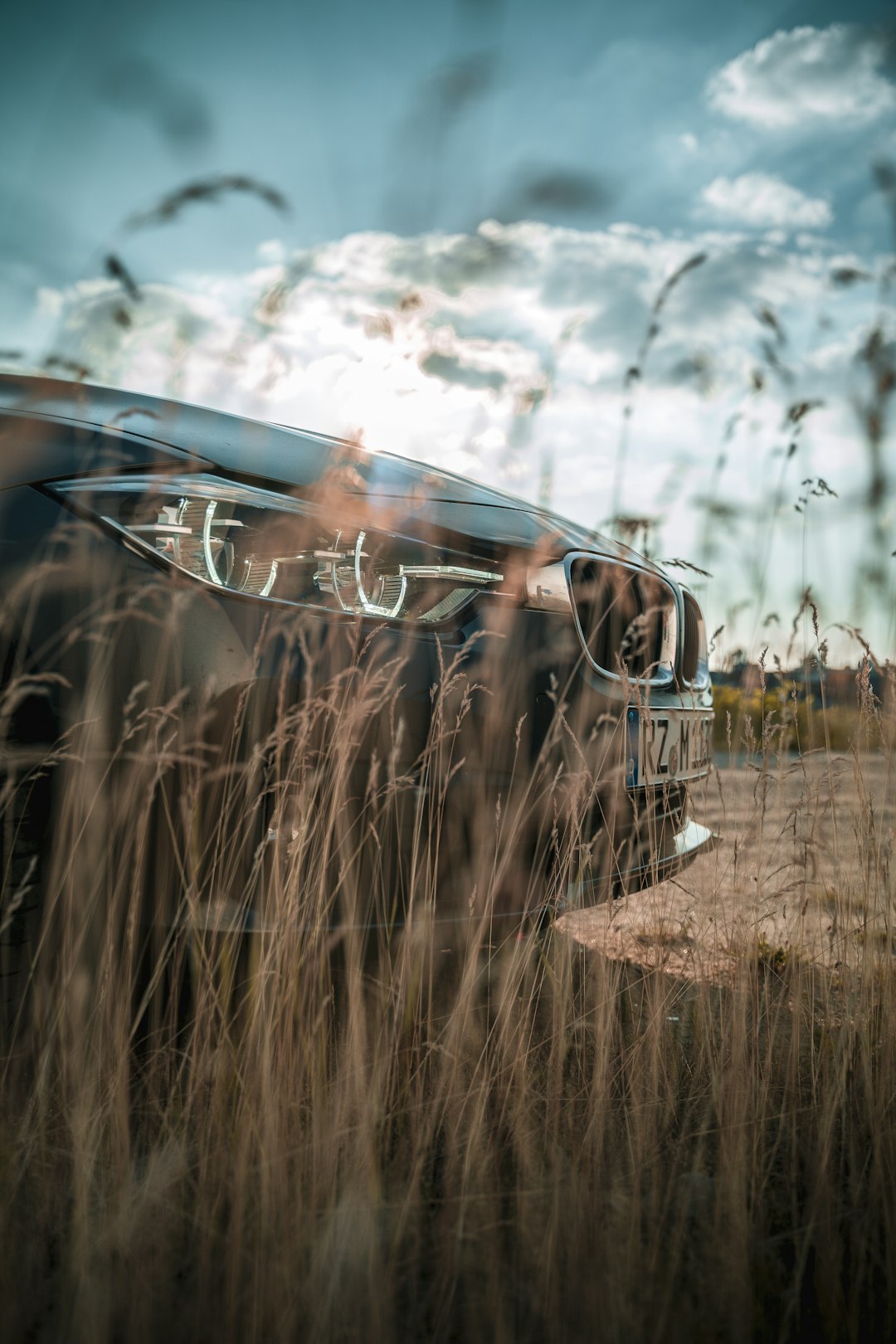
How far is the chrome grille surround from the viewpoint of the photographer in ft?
6.10

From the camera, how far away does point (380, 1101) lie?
139cm

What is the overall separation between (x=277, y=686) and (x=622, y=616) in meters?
1.01

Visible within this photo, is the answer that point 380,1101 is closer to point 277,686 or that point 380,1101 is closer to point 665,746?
point 277,686

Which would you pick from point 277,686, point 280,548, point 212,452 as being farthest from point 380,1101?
point 212,452

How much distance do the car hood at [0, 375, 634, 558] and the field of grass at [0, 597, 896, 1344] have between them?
1.38ft

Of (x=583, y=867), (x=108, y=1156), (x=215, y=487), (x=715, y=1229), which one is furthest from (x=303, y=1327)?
(x=215, y=487)

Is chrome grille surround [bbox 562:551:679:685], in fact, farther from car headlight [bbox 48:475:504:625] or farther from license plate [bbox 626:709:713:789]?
car headlight [bbox 48:475:504:625]

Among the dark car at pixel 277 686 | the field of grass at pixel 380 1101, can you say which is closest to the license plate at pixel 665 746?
the dark car at pixel 277 686

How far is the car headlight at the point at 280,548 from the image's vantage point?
1438 mm

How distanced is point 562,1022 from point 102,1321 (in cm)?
83

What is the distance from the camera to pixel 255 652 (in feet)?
4.63

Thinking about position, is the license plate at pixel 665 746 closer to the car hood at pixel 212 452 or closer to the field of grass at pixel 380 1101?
the field of grass at pixel 380 1101

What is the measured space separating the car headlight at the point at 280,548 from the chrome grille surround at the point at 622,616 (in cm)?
26

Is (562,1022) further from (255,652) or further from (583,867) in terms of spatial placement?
(255,652)
